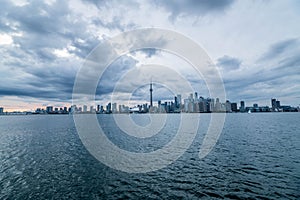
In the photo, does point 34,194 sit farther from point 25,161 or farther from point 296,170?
point 296,170

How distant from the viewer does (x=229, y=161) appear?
86.2 feet

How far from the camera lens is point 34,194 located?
16812 millimetres

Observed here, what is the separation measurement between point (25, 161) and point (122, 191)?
20.4 meters

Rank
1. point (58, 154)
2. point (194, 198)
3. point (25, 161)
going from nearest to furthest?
point (194, 198), point (25, 161), point (58, 154)

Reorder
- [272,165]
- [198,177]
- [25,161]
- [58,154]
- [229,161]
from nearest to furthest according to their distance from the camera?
[198,177]
[272,165]
[229,161]
[25,161]
[58,154]

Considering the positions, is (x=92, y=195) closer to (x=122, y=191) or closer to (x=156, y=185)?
(x=122, y=191)

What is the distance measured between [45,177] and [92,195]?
27.8 feet

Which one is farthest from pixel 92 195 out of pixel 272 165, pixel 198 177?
pixel 272 165

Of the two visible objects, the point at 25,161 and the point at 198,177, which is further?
the point at 25,161

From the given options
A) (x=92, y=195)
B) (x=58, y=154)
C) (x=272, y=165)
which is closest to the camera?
(x=92, y=195)

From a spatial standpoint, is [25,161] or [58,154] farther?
[58,154]

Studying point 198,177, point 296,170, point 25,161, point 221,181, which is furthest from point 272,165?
point 25,161

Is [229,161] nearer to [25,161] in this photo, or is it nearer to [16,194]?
[16,194]

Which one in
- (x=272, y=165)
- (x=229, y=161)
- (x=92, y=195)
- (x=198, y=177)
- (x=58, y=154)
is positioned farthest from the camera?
(x=58, y=154)
